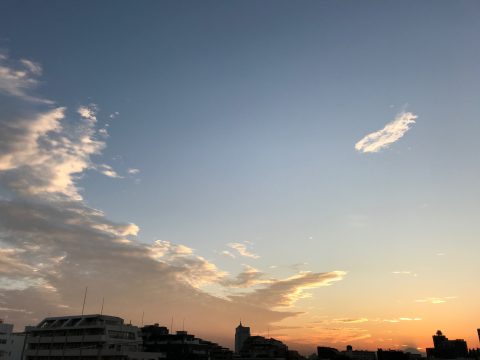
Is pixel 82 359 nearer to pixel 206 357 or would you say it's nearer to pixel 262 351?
pixel 206 357

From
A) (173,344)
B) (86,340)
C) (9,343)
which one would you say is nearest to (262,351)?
(173,344)

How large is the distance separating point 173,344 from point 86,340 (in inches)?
1727

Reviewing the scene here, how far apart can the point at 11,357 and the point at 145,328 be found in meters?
58.5

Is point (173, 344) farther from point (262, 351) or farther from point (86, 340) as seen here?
point (262, 351)

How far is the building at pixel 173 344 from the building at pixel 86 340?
19826mm

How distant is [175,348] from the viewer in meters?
Answer: 161

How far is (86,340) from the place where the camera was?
128m

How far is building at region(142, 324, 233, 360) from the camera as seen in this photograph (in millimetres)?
159500

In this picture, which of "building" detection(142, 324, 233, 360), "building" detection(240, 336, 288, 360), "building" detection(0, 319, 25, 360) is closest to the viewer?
"building" detection(0, 319, 25, 360)

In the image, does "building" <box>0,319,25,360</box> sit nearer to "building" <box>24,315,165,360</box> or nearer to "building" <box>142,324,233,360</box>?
"building" <box>24,315,165,360</box>

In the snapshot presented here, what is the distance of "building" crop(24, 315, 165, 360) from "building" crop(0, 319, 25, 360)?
488 cm

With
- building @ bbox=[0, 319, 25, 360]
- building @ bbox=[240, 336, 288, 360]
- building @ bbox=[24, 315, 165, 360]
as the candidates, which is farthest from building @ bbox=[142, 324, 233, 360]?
building @ bbox=[0, 319, 25, 360]

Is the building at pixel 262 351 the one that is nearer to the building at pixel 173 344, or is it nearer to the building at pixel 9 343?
the building at pixel 173 344

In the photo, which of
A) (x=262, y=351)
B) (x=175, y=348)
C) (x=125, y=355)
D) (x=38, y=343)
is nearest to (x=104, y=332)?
(x=125, y=355)
